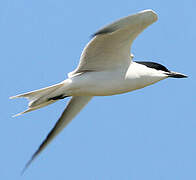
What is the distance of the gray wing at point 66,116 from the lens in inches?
440

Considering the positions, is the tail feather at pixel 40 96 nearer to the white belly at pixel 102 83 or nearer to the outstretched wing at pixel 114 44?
the white belly at pixel 102 83

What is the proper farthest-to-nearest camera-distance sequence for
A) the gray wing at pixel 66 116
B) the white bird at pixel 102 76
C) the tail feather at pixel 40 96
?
the gray wing at pixel 66 116 → the tail feather at pixel 40 96 → the white bird at pixel 102 76

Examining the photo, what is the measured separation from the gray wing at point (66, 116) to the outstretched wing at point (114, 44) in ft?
2.86

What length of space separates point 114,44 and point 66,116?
174 centimetres

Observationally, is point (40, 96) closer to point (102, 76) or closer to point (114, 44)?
point (102, 76)

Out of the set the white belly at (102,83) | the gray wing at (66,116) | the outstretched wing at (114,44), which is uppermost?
the outstretched wing at (114,44)

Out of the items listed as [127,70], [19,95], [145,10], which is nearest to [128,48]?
[127,70]

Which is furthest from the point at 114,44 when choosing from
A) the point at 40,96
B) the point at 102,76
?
the point at 40,96

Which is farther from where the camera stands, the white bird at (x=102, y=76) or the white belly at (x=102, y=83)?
the white belly at (x=102, y=83)

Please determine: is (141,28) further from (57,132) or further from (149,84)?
(57,132)

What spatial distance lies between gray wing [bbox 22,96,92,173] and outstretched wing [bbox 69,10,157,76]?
87 cm

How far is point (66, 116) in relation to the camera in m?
11.4

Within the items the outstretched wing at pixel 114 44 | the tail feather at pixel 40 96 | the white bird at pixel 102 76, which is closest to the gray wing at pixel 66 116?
the white bird at pixel 102 76

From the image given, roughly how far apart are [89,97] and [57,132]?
0.88 m
